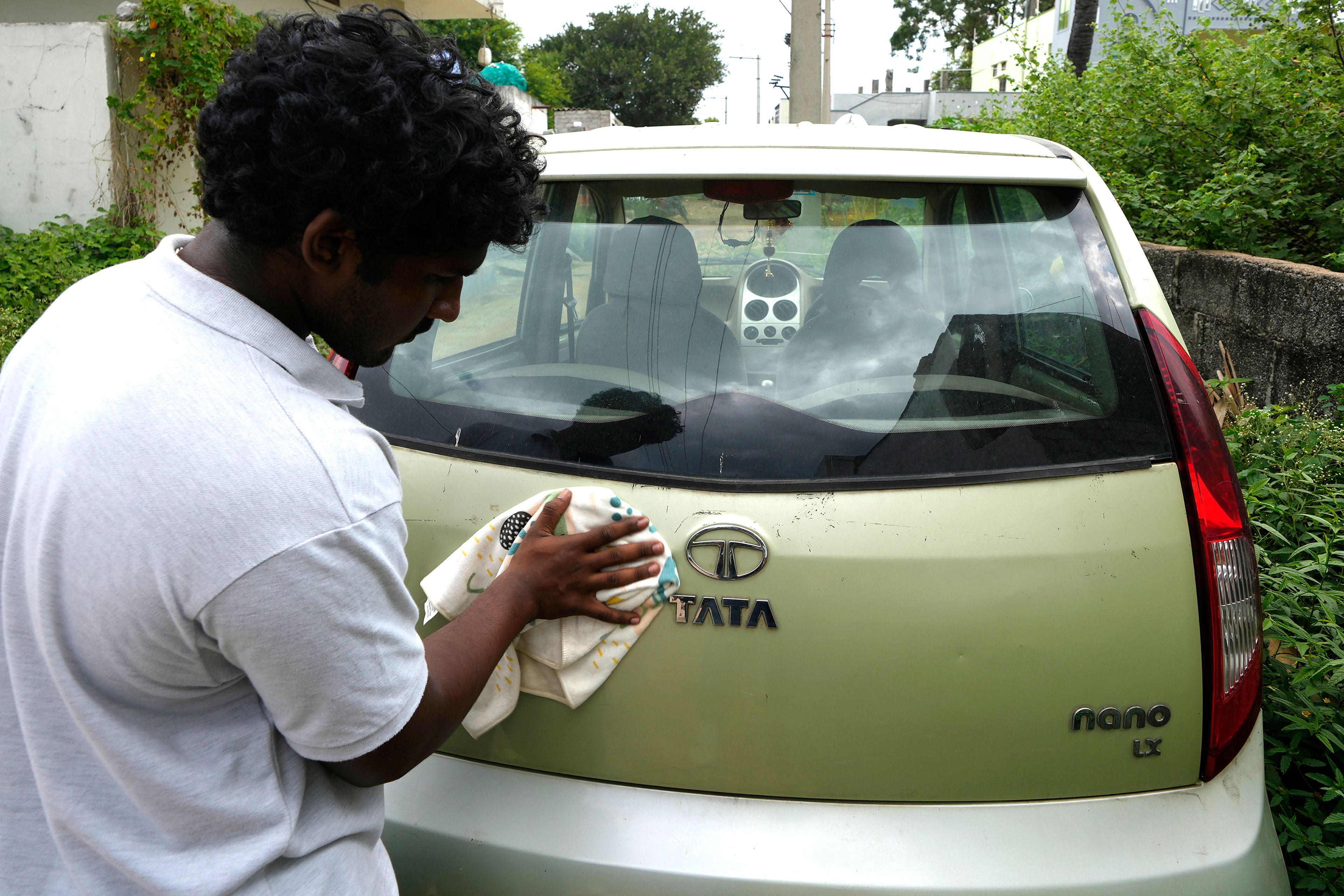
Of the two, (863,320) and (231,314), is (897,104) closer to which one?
(863,320)

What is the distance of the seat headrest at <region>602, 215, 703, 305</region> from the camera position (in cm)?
186

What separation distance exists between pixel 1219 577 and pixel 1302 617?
1.83 metres

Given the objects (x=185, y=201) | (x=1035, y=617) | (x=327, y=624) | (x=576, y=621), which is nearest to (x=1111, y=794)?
(x=1035, y=617)

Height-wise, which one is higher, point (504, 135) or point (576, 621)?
point (504, 135)

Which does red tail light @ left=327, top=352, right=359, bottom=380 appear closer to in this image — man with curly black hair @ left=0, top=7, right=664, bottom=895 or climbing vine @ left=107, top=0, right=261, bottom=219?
man with curly black hair @ left=0, top=7, right=664, bottom=895

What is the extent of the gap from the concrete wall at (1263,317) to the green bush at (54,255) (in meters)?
7.58

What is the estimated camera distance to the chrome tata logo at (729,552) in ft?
5.01

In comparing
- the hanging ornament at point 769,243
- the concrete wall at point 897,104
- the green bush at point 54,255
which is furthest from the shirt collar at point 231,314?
the concrete wall at point 897,104

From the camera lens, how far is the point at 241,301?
104cm

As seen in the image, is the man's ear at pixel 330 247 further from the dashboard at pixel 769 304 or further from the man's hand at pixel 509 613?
the dashboard at pixel 769 304

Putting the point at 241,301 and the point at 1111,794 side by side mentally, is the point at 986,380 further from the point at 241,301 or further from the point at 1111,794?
the point at 241,301

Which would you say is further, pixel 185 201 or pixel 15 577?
pixel 185 201

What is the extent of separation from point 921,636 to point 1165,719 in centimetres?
43

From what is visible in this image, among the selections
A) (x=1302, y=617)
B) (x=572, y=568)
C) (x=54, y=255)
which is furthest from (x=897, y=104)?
(x=572, y=568)
